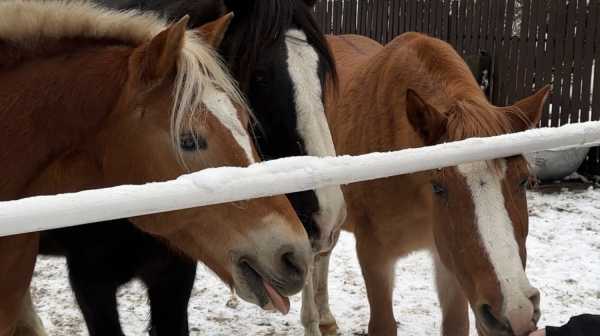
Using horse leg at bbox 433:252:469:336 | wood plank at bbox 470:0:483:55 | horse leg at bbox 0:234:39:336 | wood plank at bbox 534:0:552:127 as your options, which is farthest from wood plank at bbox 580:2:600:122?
horse leg at bbox 0:234:39:336

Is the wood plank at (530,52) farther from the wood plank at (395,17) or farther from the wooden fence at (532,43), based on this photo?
the wood plank at (395,17)

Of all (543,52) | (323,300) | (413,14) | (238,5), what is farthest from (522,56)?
(238,5)

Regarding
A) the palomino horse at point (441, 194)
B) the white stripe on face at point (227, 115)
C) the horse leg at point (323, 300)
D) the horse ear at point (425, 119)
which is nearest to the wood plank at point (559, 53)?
the palomino horse at point (441, 194)

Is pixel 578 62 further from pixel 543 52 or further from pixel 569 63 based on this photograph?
pixel 543 52

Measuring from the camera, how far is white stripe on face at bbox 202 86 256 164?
5.44ft

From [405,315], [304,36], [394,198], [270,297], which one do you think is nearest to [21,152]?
[270,297]

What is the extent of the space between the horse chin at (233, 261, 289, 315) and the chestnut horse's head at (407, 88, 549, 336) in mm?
811

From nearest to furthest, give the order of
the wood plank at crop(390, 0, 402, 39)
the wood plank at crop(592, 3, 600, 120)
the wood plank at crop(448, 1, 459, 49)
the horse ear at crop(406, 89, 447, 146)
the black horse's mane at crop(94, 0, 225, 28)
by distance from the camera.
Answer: the horse ear at crop(406, 89, 447, 146)
the black horse's mane at crop(94, 0, 225, 28)
the wood plank at crop(592, 3, 600, 120)
the wood plank at crop(448, 1, 459, 49)
the wood plank at crop(390, 0, 402, 39)

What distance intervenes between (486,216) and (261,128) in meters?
0.94

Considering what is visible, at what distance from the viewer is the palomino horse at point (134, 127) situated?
5.39 feet

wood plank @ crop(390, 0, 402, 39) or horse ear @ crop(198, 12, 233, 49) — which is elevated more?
horse ear @ crop(198, 12, 233, 49)

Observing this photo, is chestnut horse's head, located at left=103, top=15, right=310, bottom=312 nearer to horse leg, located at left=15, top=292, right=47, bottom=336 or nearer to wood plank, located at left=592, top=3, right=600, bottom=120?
horse leg, located at left=15, top=292, right=47, bottom=336

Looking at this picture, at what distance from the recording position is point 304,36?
8.07 ft

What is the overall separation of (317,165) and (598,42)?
666 cm
